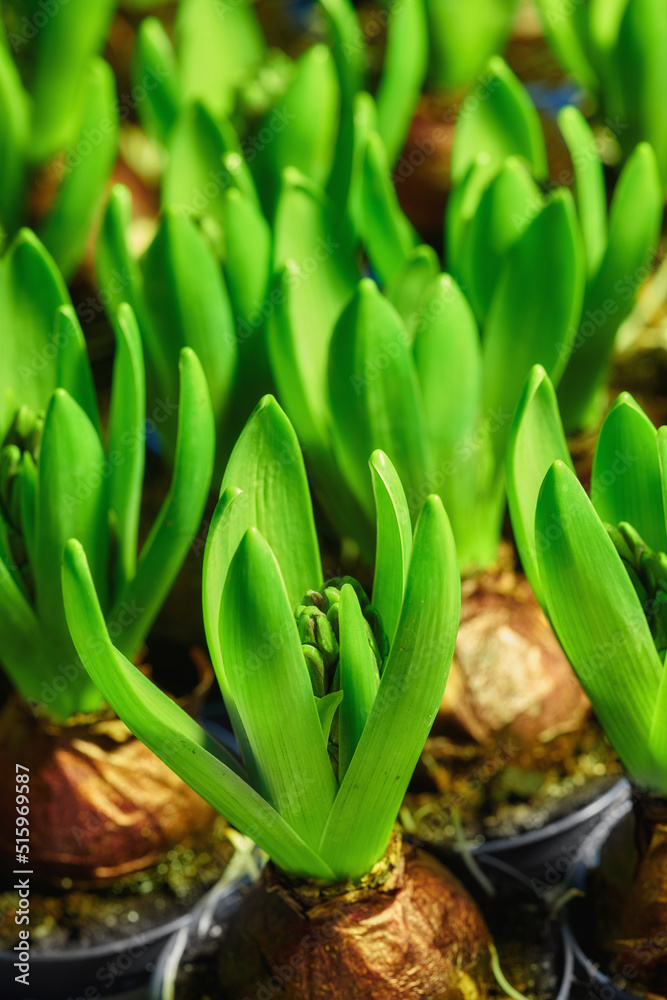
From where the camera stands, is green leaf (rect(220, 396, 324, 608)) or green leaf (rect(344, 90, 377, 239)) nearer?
green leaf (rect(220, 396, 324, 608))

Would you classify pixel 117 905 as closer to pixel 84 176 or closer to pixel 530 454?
pixel 530 454

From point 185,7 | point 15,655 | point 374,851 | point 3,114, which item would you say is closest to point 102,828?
point 15,655

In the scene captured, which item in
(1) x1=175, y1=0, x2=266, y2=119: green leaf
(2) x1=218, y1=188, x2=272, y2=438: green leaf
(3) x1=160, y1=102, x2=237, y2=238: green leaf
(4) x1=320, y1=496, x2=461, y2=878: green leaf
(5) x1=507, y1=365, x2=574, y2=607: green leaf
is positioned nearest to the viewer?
(4) x1=320, y1=496, x2=461, y2=878: green leaf

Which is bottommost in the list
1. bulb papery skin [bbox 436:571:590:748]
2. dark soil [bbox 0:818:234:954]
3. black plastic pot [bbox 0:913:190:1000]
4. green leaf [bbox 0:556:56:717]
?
black plastic pot [bbox 0:913:190:1000]

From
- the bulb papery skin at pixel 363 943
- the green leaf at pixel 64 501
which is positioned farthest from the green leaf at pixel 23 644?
the bulb papery skin at pixel 363 943

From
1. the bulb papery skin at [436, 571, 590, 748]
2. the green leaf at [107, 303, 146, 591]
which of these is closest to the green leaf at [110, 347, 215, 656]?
the green leaf at [107, 303, 146, 591]

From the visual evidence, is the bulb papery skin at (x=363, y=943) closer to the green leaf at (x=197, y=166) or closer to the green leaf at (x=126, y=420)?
the green leaf at (x=126, y=420)

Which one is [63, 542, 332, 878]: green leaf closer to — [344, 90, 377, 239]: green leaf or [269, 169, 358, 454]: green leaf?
[269, 169, 358, 454]: green leaf
